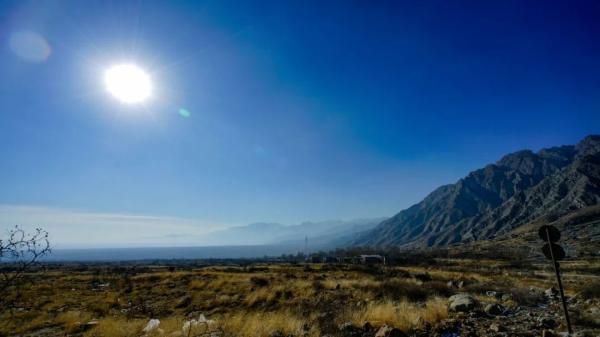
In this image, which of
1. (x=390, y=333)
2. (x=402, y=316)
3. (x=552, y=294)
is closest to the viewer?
(x=390, y=333)

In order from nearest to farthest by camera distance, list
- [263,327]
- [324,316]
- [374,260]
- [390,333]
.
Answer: [390,333] → [263,327] → [324,316] → [374,260]

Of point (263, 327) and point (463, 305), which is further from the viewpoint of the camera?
point (463, 305)

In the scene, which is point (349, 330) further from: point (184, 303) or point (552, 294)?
point (552, 294)

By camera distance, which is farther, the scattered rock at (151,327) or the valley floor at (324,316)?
the scattered rock at (151,327)

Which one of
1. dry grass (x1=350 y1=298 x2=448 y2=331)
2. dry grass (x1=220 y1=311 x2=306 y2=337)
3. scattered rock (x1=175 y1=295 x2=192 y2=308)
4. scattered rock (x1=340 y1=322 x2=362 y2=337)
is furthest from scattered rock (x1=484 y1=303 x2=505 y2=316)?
scattered rock (x1=175 y1=295 x2=192 y2=308)

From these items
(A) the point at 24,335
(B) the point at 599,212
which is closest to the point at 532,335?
(A) the point at 24,335

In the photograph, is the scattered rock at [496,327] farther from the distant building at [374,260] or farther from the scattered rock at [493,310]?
the distant building at [374,260]

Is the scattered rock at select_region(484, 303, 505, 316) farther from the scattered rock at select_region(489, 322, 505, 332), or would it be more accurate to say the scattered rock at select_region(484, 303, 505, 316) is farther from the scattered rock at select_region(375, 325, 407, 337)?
the scattered rock at select_region(375, 325, 407, 337)

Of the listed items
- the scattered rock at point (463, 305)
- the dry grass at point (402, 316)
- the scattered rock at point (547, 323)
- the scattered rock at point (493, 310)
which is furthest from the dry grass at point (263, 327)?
the scattered rock at point (547, 323)

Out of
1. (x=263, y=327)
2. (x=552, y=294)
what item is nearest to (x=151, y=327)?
(x=263, y=327)

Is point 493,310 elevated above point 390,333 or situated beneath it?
situated beneath

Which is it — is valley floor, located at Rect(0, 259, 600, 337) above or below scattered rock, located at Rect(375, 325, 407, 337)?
below

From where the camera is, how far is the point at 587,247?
286 ft

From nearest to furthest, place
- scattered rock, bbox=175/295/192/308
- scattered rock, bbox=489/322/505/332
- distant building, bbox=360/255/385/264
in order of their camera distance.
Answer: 1. scattered rock, bbox=489/322/505/332
2. scattered rock, bbox=175/295/192/308
3. distant building, bbox=360/255/385/264
